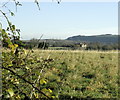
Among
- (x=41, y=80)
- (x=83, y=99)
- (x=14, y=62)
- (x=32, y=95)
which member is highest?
(x=14, y=62)

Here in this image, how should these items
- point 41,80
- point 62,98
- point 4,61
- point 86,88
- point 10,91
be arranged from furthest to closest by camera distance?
point 86,88 → point 62,98 → point 4,61 → point 41,80 → point 10,91

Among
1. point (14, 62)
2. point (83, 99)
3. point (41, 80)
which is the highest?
point (14, 62)

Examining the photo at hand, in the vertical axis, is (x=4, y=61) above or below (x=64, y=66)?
above

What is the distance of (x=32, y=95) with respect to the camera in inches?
91.3

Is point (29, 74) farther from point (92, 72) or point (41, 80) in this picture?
point (92, 72)

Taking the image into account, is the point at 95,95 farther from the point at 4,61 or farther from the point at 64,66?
the point at 4,61

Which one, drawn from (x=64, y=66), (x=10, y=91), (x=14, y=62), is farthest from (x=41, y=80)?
(x=64, y=66)

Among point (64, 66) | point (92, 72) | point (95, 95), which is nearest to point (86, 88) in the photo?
point (95, 95)

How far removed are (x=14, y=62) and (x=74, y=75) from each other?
826cm

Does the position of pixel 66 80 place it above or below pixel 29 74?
below

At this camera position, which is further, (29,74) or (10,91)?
(29,74)

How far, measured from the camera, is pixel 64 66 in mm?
12500

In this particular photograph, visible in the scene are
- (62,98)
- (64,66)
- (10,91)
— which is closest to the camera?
(10,91)

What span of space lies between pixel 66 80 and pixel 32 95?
7.45 metres
